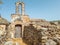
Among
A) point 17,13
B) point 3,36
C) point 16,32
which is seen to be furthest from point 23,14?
point 3,36

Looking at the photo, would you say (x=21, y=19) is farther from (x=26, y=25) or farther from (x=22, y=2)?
(x=22, y=2)

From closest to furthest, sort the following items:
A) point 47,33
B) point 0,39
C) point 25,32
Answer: point 0,39
point 47,33
point 25,32

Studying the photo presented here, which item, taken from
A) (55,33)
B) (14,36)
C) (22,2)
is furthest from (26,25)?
(55,33)

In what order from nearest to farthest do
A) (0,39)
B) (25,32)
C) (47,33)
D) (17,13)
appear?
1. (0,39)
2. (47,33)
3. (25,32)
4. (17,13)

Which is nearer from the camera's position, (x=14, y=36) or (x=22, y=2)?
(x=14, y=36)

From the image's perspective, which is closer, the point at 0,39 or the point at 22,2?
the point at 0,39

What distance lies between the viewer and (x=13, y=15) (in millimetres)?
26438

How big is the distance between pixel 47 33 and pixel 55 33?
0.75 metres

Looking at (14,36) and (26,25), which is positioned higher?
(26,25)

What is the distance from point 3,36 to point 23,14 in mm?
19570

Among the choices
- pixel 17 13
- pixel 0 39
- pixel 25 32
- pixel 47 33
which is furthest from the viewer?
pixel 17 13

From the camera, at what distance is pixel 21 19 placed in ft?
84.8

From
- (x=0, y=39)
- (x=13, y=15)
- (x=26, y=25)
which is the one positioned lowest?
(x=0, y=39)

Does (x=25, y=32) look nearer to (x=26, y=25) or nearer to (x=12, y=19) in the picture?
(x=26, y=25)
